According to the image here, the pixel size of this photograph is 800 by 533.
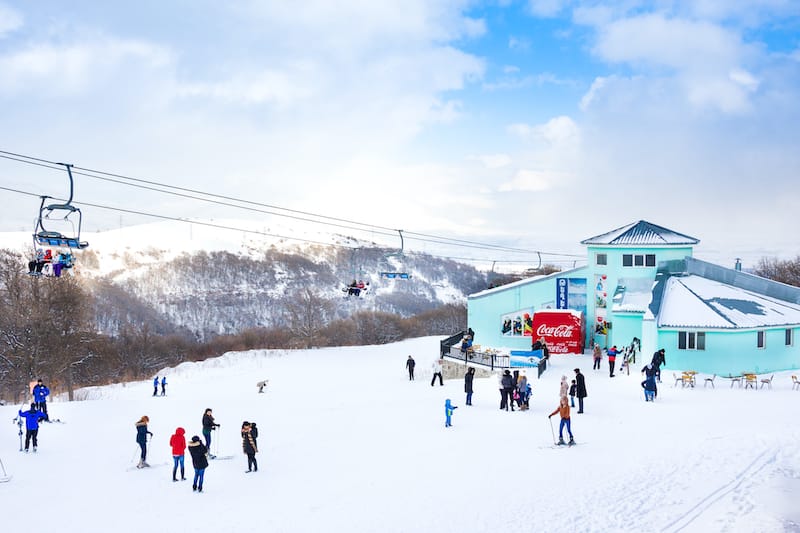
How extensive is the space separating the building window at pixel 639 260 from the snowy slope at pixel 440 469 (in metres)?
12.5

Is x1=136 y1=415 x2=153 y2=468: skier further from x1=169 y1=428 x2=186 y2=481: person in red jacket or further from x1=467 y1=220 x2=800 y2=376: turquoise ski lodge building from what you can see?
x1=467 y1=220 x2=800 y2=376: turquoise ski lodge building

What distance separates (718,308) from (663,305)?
105 inches

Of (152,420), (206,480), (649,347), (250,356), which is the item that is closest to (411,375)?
(649,347)

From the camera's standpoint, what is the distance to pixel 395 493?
1439 cm

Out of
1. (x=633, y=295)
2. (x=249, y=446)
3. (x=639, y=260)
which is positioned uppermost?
(x=639, y=260)

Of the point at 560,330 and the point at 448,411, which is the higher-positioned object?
the point at 560,330

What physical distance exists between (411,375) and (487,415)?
14.3 meters

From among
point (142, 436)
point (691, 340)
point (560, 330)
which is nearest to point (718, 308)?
point (691, 340)

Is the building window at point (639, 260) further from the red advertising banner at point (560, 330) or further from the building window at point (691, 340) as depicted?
the building window at point (691, 340)

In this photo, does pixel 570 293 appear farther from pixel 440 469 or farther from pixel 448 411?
pixel 440 469

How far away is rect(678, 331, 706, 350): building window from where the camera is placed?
101 ft

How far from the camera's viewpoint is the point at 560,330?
38.5 metres

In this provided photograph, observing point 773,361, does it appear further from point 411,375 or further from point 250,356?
point 250,356

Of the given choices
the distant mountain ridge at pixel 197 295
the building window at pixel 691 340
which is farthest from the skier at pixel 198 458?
the distant mountain ridge at pixel 197 295
